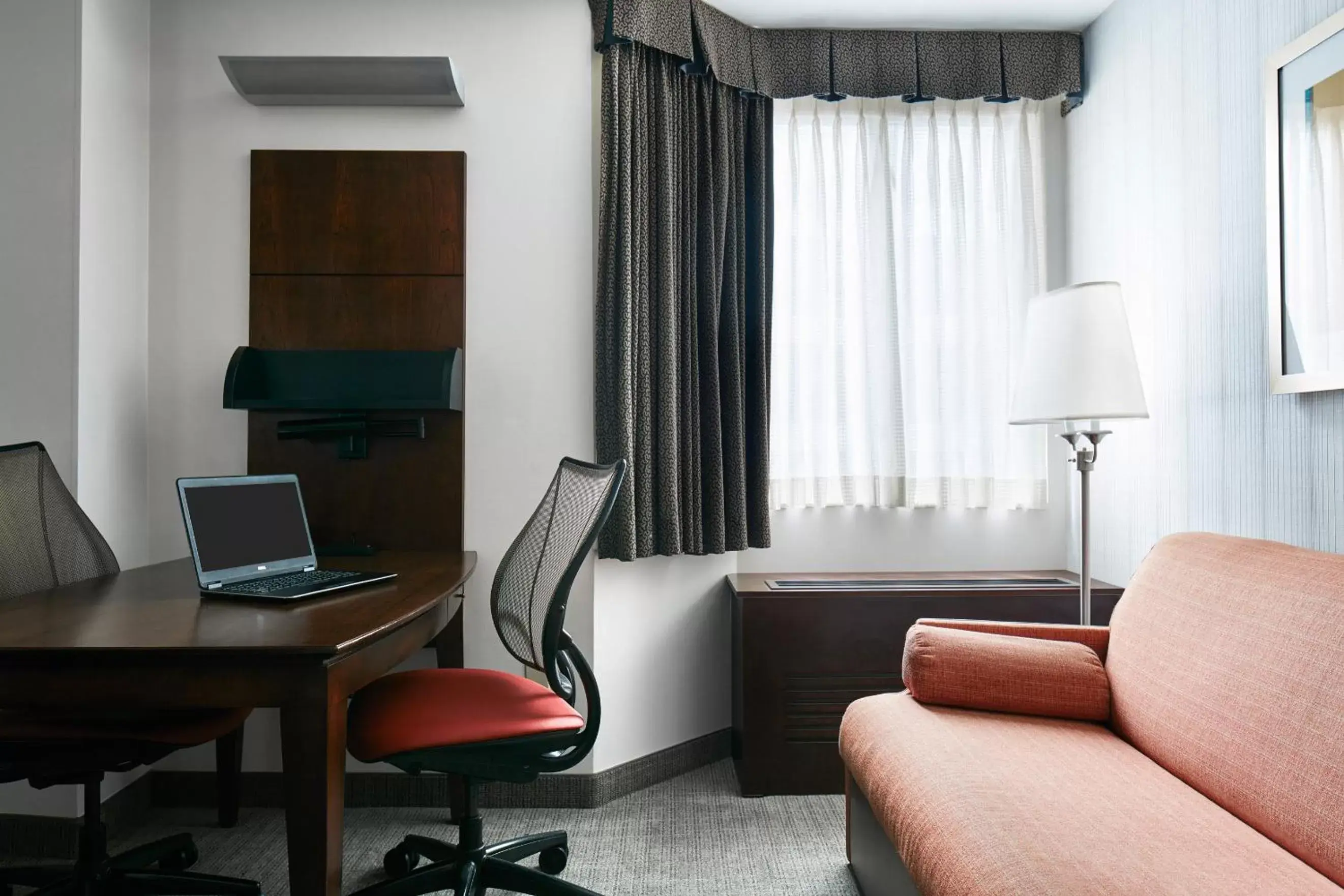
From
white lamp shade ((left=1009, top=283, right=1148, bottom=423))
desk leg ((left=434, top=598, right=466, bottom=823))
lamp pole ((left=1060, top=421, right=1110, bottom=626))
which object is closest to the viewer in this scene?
white lamp shade ((left=1009, top=283, right=1148, bottom=423))

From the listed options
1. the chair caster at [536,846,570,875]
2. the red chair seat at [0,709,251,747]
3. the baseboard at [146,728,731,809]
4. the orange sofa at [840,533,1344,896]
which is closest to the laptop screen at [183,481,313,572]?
the red chair seat at [0,709,251,747]

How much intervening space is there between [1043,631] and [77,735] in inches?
90.9

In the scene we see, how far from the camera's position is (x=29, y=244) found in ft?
7.87

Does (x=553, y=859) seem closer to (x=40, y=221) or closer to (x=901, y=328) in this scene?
(x=901, y=328)

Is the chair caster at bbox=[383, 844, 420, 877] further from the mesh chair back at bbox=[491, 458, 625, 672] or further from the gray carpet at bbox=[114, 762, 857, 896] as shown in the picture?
the mesh chair back at bbox=[491, 458, 625, 672]

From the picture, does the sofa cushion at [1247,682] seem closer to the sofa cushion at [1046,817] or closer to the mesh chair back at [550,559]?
the sofa cushion at [1046,817]

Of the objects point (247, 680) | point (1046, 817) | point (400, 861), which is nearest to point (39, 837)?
point (400, 861)

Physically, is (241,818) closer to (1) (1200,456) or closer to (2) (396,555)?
(2) (396,555)

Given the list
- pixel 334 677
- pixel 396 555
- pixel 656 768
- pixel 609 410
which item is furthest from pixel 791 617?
pixel 334 677

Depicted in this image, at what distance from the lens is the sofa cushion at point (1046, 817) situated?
124cm

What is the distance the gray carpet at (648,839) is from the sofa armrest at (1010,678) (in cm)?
58

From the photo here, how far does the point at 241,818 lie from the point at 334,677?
62.5 inches

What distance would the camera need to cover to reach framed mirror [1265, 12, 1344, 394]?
1829 millimetres

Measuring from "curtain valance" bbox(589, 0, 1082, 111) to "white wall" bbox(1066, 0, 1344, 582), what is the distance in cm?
15
